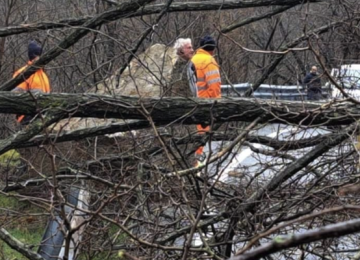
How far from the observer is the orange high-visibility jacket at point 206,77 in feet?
31.5

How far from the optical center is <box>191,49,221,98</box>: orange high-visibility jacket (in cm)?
960

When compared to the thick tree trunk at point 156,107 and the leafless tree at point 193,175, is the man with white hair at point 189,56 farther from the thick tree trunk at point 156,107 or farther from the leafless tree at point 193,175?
the thick tree trunk at point 156,107

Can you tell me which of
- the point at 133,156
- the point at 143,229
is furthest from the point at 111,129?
the point at 143,229

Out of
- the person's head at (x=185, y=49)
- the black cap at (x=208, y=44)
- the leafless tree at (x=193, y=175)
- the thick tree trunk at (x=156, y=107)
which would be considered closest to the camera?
the leafless tree at (x=193, y=175)

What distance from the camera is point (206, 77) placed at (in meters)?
9.68

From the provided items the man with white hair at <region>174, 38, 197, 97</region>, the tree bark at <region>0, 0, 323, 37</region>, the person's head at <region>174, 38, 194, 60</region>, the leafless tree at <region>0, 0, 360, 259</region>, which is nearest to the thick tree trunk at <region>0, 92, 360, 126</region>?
the leafless tree at <region>0, 0, 360, 259</region>

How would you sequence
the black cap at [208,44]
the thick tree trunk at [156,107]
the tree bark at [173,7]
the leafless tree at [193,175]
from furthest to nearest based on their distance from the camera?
the black cap at [208,44] → the tree bark at [173,7] → the thick tree trunk at [156,107] → the leafless tree at [193,175]

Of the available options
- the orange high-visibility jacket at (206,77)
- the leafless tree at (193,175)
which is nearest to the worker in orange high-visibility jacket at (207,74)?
the orange high-visibility jacket at (206,77)

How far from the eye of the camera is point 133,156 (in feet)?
18.1

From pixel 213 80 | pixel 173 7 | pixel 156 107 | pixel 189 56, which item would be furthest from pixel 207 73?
pixel 156 107

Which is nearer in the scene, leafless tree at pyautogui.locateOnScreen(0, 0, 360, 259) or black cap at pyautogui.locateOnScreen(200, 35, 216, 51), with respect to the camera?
leafless tree at pyautogui.locateOnScreen(0, 0, 360, 259)

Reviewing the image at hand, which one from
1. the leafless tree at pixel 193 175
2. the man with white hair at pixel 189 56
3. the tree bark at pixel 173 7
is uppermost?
the man with white hair at pixel 189 56

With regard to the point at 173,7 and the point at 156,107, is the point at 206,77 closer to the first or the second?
the point at 173,7

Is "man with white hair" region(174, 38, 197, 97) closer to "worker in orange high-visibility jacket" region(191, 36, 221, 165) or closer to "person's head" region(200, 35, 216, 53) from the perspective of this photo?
"worker in orange high-visibility jacket" region(191, 36, 221, 165)
